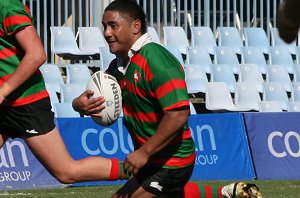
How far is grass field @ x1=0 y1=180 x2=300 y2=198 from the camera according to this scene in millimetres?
11508

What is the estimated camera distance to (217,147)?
14.0m

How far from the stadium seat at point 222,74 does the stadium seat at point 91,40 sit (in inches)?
Result: 76.7

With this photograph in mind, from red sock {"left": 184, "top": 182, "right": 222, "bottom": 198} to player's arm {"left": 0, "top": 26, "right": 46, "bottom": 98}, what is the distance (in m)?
1.33

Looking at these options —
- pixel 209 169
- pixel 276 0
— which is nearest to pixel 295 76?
pixel 276 0

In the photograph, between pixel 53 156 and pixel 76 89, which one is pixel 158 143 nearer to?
pixel 53 156

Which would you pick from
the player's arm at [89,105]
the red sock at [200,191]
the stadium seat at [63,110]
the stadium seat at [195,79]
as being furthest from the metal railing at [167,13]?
the player's arm at [89,105]

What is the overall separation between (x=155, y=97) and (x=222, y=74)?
1114cm

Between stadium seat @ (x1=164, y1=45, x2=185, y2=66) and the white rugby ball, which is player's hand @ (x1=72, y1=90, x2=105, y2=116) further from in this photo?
stadium seat @ (x1=164, y1=45, x2=185, y2=66)

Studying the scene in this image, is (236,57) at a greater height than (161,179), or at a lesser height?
lesser

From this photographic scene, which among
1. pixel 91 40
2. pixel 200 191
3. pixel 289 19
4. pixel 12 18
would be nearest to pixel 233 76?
pixel 91 40

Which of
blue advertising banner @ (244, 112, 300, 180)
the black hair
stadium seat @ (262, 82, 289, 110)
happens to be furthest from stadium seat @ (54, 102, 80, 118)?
the black hair

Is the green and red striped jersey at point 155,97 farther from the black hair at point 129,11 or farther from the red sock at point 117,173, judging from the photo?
the red sock at point 117,173

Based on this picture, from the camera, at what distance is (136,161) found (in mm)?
6227

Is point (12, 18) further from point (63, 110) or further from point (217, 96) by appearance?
point (217, 96)
